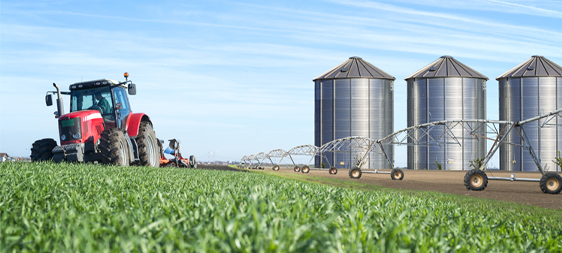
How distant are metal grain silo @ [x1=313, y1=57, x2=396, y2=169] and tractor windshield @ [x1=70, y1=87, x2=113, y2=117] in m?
53.6

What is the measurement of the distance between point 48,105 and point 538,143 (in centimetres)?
6417

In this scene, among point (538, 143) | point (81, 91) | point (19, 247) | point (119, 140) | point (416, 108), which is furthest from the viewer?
point (416, 108)

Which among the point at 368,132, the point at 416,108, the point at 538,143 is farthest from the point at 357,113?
the point at 538,143

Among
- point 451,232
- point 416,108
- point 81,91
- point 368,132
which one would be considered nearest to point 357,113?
point 368,132

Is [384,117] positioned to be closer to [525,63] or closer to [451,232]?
[525,63]

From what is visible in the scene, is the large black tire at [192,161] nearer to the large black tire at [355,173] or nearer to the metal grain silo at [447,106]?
the large black tire at [355,173]

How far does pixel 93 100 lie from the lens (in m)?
17.6

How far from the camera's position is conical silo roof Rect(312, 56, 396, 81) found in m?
69.9

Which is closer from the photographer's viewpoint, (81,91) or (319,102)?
(81,91)

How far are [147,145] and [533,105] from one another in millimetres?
62979

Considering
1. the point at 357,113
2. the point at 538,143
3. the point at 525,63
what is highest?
the point at 525,63

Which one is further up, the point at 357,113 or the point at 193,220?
the point at 357,113

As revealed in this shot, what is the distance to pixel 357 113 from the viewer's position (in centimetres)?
6862

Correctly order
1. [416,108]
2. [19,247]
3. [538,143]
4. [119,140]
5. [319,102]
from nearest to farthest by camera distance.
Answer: [19,247] → [119,140] → [538,143] → [416,108] → [319,102]
